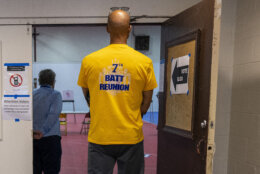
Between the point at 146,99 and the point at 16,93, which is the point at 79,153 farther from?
the point at 146,99

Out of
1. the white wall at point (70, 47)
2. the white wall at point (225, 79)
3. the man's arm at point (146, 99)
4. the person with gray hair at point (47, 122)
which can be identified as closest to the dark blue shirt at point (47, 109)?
the person with gray hair at point (47, 122)

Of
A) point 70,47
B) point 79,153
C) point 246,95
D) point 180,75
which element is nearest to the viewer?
point 180,75

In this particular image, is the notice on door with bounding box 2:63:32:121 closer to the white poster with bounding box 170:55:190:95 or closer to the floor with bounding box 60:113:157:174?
the floor with bounding box 60:113:157:174

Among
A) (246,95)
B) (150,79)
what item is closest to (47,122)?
(150,79)

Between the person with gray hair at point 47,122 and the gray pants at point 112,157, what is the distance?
3.69 feet

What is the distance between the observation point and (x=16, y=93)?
7.70ft

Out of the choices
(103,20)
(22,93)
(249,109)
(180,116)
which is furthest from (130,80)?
(22,93)

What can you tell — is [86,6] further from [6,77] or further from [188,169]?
[188,169]

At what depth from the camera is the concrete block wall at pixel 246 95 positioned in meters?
2.01

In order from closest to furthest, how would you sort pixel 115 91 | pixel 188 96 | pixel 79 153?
pixel 115 91 < pixel 188 96 < pixel 79 153

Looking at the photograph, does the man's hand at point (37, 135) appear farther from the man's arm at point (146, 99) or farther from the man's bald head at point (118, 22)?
the man's bald head at point (118, 22)

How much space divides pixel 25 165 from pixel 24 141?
0.28 meters

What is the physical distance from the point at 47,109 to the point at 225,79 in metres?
2.01

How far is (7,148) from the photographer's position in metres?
2.36
